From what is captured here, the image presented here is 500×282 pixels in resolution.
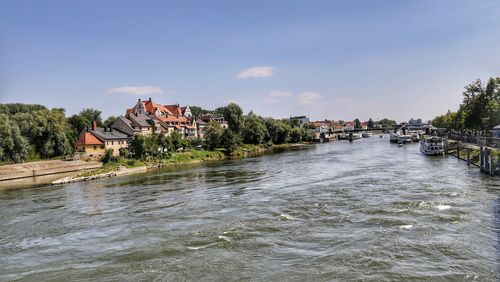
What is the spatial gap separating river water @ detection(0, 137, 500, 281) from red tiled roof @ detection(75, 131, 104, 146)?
3172cm

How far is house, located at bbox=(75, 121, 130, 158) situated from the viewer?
66.8 m

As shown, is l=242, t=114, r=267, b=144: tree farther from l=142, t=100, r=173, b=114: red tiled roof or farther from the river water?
the river water

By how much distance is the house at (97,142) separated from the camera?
6675cm

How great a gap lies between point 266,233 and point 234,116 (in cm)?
8708

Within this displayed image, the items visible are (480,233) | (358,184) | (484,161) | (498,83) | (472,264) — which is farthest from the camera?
(498,83)

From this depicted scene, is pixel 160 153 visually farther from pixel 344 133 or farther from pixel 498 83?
pixel 344 133

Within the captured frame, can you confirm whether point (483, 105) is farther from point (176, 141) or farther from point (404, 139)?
point (176, 141)

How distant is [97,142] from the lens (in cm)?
6831

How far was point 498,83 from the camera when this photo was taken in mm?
64688

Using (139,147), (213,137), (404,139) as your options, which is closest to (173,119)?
(213,137)

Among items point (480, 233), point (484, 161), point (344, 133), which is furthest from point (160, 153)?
point (344, 133)

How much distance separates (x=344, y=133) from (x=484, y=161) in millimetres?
157714

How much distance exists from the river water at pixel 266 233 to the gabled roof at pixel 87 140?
31708 millimetres

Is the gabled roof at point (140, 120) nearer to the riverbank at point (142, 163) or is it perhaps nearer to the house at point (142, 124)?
the house at point (142, 124)
